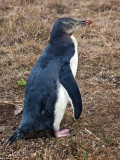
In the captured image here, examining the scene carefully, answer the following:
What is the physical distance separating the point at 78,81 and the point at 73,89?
4.51ft

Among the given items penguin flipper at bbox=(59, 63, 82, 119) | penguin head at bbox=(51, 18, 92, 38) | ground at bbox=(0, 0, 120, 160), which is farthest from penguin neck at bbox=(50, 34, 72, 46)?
ground at bbox=(0, 0, 120, 160)

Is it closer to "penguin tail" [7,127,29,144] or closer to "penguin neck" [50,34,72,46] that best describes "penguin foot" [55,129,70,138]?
"penguin tail" [7,127,29,144]

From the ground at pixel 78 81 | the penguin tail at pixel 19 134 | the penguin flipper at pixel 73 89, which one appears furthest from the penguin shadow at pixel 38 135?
the penguin flipper at pixel 73 89

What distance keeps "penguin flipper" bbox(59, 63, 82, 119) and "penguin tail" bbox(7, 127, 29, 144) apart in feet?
1.53

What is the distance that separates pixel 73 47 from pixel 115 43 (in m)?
2.60

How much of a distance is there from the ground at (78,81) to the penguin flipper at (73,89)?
0.28 metres

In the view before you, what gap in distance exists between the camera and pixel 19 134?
233cm

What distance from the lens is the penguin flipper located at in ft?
7.75

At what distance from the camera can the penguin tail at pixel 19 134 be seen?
2.32 meters

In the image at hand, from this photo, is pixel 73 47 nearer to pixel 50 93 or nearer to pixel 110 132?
pixel 50 93

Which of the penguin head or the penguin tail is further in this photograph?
the penguin head

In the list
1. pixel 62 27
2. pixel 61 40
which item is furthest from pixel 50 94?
pixel 62 27

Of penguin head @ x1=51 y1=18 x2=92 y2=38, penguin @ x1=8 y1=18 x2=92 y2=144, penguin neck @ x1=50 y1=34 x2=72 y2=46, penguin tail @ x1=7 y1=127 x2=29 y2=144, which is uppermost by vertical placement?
penguin head @ x1=51 y1=18 x2=92 y2=38

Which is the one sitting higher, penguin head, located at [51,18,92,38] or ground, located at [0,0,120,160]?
penguin head, located at [51,18,92,38]
